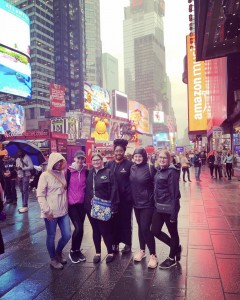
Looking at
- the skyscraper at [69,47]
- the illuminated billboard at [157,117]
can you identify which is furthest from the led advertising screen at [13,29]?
the illuminated billboard at [157,117]

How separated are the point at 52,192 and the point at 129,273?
1699 mm

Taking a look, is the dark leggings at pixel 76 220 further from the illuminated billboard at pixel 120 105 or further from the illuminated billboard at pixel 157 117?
the illuminated billboard at pixel 157 117

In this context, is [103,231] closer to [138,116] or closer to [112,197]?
[112,197]

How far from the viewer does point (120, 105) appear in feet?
243

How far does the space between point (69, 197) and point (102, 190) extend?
59cm

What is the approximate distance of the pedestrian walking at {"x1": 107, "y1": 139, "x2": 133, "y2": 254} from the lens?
506 cm

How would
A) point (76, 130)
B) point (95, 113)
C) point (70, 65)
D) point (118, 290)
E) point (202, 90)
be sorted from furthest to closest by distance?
point (70, 65), point (95, 113), point (76, 130), point (202, 90), point (118, 290)

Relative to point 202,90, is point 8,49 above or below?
above

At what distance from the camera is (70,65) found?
12075cm

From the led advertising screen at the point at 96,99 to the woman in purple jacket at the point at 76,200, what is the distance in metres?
54.9

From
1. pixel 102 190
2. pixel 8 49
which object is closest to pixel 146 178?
pixel 102 190

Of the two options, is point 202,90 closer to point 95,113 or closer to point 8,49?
point 8,49

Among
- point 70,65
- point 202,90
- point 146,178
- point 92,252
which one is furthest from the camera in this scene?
point 70,65

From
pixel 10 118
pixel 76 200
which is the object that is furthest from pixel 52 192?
pixel 10 118
